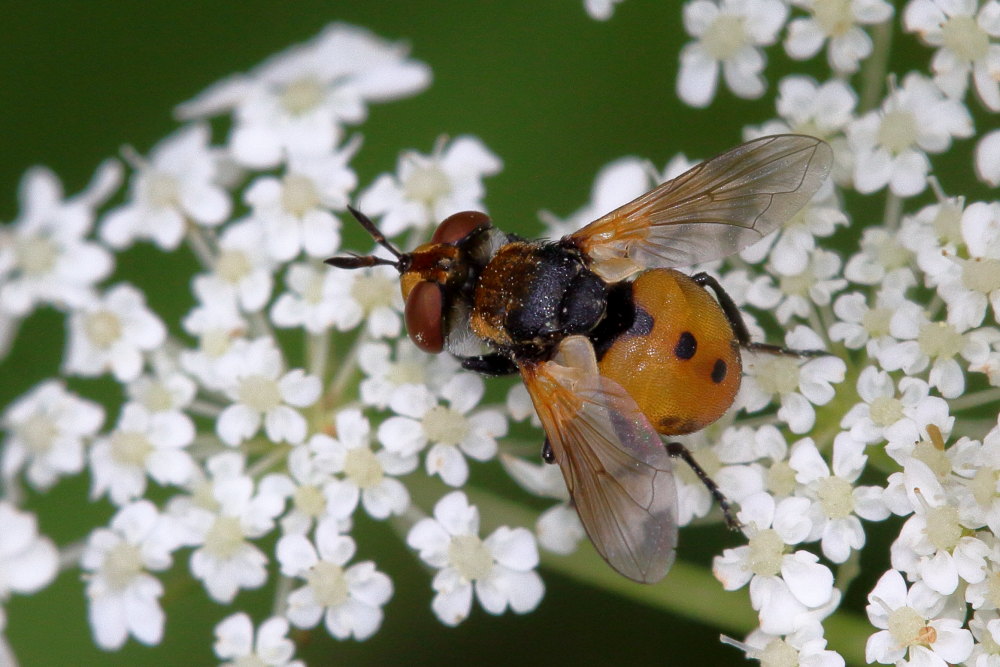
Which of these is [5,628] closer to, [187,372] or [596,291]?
[187,372]

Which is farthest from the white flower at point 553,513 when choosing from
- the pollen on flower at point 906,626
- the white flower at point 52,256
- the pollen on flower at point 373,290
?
the white flower at point 52,256

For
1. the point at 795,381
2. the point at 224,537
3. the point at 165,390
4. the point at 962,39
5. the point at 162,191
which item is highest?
the point at 962,39

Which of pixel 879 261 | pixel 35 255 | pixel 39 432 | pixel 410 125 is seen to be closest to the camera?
pixel 879 261

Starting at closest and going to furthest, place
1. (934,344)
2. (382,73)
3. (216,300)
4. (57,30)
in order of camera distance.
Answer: (934,344), (216,300), (382,73), (57,30)

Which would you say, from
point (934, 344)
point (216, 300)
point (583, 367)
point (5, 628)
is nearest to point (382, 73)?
point (216, 300)

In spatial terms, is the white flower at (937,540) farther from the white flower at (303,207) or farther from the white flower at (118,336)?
the white flower at (118,336)

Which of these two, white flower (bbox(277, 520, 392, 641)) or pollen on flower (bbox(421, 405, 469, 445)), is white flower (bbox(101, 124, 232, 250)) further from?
white flower (bbox(277, 520, 392, 641))

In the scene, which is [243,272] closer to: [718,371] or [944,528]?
[718,371]

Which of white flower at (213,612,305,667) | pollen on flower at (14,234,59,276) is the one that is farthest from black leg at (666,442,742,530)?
pollen on flower at (14,234,59,276)

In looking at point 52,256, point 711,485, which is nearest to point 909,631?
point 711,485
